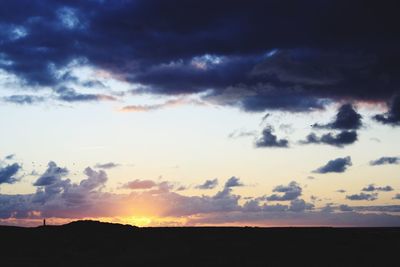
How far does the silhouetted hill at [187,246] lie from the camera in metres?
69.6

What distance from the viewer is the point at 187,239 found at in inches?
3703

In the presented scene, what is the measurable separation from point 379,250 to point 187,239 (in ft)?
104

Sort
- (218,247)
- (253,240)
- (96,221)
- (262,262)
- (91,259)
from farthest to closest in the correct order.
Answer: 1. (96,221)
2. (253,240)
3. (218,247)
4. (91,259)
5. (262,262)

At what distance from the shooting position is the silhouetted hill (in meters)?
69.6

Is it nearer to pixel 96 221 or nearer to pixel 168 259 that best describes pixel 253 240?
pixel 168 259

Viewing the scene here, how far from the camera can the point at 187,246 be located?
85.6m

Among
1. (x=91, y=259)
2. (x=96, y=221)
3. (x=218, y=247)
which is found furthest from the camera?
(x=96, y=221)

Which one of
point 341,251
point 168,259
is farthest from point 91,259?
point 341,251

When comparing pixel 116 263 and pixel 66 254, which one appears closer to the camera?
pixel 116 263

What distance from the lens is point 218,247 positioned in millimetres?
83750

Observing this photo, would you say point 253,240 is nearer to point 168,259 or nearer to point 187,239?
point 187,239

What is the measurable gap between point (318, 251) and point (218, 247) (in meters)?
15.1

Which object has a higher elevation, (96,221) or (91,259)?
(96,221)

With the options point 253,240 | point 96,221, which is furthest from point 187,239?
point 96,221
